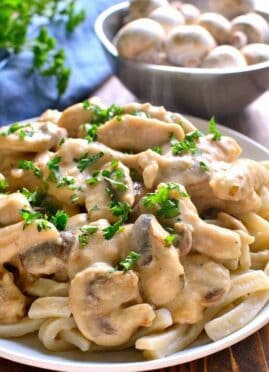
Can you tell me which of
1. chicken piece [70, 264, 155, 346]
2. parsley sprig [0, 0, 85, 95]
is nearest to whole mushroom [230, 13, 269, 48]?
parsley sprig [0, 0, 85, 95]

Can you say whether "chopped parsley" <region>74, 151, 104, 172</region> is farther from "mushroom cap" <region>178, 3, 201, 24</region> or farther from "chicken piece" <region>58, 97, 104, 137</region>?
"mushroom cap" <region>178, 3, 201, 24</region>

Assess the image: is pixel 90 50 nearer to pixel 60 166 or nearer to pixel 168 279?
pixel 60 166

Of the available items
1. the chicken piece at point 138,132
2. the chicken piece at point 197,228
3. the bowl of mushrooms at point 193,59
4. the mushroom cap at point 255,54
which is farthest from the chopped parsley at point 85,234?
the mushroom cap at point 255,54

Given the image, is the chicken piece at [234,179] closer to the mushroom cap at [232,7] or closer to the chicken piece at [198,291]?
the chicken piece at [198,291]

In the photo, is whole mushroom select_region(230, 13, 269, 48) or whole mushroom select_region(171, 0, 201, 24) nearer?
whole mushroom select_region(230, 13, 269, 48)

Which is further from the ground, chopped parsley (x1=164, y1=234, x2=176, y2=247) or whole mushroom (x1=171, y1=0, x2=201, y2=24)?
chopped parsley (x1=164, y1=234, x2=176, y2=247)

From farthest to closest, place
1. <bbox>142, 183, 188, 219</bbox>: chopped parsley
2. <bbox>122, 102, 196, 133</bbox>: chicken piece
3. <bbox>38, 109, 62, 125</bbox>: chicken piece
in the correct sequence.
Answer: <bbox>38, 109, 62, 125</bbox>: chicken piece
<bbox>122, 102, 196, 133</bbox>: chicken piece
<bbox>142, 183, 188, 219</bbox>: chopped parsley

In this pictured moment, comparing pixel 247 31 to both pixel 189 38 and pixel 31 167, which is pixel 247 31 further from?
pixel 31 167

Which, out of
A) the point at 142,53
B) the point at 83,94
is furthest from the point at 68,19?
the point at 142,53
